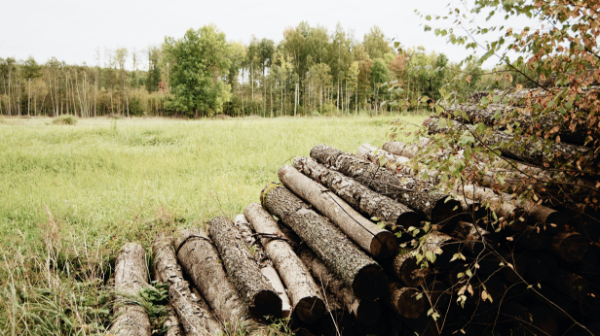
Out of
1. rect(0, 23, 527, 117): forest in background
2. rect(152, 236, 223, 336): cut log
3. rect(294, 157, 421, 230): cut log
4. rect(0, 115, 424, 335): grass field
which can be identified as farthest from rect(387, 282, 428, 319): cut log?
rect(0, 23, 527, 117): forest in background

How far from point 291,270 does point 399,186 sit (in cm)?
159

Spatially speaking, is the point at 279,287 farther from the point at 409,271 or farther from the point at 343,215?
the point at 409,271

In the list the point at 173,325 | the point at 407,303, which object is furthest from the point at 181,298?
the point at 407,303

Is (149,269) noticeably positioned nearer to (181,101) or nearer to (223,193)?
(223,193)

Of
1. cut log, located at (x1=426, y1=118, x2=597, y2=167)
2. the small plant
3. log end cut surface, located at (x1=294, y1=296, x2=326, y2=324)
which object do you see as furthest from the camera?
the small plant

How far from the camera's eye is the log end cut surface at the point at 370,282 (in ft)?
10.9

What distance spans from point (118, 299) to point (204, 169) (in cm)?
583

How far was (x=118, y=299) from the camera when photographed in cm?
357

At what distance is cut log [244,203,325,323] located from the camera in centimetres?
345

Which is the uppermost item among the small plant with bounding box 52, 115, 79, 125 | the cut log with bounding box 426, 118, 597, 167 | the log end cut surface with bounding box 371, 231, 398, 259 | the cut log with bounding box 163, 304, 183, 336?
the small plant with bounding box 52, 115, 79, 125

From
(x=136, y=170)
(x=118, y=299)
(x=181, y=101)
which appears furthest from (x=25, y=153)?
(x=181, y=101)

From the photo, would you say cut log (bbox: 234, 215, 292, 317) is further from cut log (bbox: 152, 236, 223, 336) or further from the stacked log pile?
cut log (bbox: 152, 236, 223, 336)

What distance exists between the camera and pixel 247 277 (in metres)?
3.62

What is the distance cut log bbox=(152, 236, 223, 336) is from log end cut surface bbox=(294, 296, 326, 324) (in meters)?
0.81
